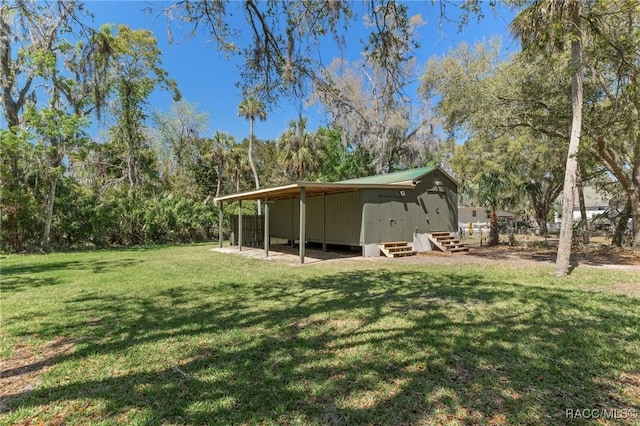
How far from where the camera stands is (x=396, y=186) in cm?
1223

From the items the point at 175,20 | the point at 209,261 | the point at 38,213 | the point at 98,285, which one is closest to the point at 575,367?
the point at 175,20

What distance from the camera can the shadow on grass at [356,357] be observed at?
2459 mm

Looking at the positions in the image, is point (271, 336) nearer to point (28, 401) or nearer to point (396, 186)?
point (28, 401)

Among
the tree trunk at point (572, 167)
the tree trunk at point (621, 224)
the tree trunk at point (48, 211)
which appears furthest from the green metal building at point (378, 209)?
the tree trunk at point (48, 211)

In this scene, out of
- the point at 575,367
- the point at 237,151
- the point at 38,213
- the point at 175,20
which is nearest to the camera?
the point at 575,367

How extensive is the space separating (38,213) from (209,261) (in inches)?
332

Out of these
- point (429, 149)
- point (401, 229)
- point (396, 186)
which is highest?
point (429, 149)

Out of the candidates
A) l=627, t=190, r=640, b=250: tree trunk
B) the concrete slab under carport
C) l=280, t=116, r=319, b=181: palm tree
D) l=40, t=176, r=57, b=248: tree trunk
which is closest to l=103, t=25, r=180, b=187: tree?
l=40, t=176, r=57, b=248: tree trunk

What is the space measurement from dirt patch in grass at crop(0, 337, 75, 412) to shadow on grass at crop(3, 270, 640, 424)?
0.29 ft

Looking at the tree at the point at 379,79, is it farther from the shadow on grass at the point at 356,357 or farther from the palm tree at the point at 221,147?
the palm tree at the point at 221,147

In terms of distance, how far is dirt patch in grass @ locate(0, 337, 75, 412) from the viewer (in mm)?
2808

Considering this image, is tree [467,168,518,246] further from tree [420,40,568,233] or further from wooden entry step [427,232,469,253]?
tree [420,40,568,233]

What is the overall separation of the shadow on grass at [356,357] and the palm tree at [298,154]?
55.9 feet

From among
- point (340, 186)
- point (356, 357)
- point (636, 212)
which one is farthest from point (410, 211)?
point (356, 357)
